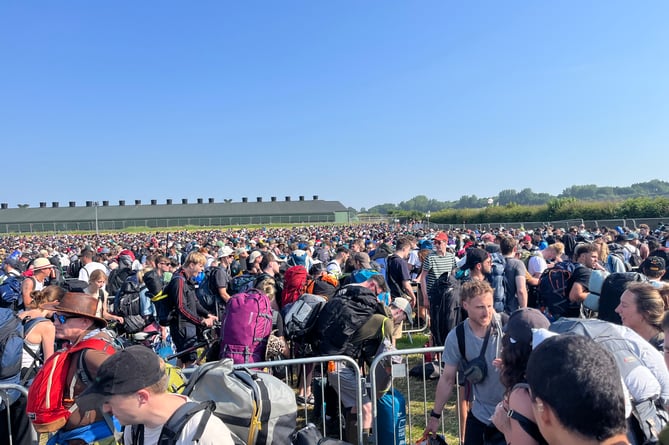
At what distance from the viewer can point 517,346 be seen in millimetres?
2266

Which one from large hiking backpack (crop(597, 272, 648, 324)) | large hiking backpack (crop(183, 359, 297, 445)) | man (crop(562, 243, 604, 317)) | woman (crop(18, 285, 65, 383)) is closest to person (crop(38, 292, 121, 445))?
large hiking backpack (crop(183, 359, 297, 445))

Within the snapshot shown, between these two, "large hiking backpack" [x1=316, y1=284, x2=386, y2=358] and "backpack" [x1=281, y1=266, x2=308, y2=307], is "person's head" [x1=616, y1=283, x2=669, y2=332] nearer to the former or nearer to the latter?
"large hiking backpack" [x1=316, y1=284, x2=386, y2=358]

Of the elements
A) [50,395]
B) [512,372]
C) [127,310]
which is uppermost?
[512,372]

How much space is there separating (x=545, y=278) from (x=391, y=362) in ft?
11.0

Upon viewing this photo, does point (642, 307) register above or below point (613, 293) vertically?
above

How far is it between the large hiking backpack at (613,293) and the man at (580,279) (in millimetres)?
1076

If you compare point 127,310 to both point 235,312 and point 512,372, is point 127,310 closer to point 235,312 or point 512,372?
point 235,312

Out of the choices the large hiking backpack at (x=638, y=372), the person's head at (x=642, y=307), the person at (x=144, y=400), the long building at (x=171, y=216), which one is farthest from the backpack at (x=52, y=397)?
the long building at (x=171, y=216)

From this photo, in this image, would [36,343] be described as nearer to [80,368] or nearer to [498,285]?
[80,368]

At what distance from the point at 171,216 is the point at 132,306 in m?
86.5

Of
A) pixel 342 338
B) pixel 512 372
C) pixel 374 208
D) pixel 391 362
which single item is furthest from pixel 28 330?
pixel 374 208

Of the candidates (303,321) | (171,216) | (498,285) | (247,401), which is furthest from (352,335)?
(171,216)

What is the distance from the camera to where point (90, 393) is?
6.97ft

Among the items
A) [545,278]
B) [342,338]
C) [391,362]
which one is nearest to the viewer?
[391,362]
